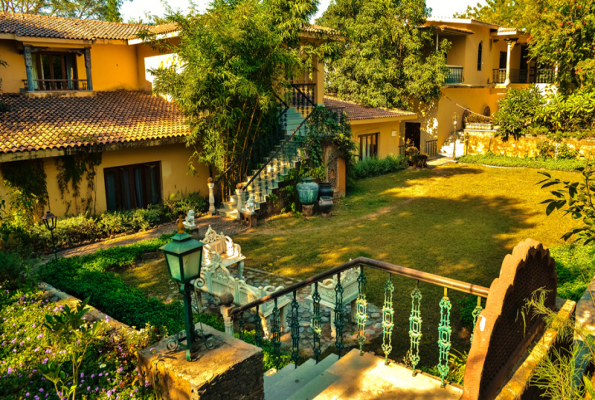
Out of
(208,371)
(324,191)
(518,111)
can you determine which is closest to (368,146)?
(518,111)

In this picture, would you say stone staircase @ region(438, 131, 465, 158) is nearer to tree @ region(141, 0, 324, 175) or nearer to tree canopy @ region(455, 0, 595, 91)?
tree canopy @ region(455, 0, 595, 91)

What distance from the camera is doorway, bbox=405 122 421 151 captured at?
2780 centimetres

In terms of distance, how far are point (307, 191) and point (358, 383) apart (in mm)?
11329

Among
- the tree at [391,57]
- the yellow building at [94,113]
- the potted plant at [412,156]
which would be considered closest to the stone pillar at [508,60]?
the tree at [391,57]

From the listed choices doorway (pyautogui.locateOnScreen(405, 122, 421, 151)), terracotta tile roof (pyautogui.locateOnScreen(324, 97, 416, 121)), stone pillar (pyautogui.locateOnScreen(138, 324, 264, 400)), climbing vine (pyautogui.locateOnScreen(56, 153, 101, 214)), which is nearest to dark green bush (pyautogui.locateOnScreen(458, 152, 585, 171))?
doorway (pyautogui.locateOnScreen(405, 122, 421, 151))

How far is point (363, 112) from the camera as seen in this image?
2303cm

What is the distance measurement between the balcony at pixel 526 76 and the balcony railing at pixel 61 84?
2644 centimetres

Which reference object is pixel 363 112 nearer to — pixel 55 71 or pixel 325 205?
pixel 325 205

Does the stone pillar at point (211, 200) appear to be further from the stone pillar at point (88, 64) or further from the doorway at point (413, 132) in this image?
the doorway at point (413, 132)

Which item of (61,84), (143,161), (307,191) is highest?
(61,84)

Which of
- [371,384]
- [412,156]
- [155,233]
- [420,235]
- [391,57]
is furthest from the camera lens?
[391,57]

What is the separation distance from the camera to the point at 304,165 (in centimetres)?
1619

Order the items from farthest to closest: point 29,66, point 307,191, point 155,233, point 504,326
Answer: point 29,66
point 307,191
point 155,233
point 504,326

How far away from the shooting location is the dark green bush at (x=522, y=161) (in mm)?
22234
